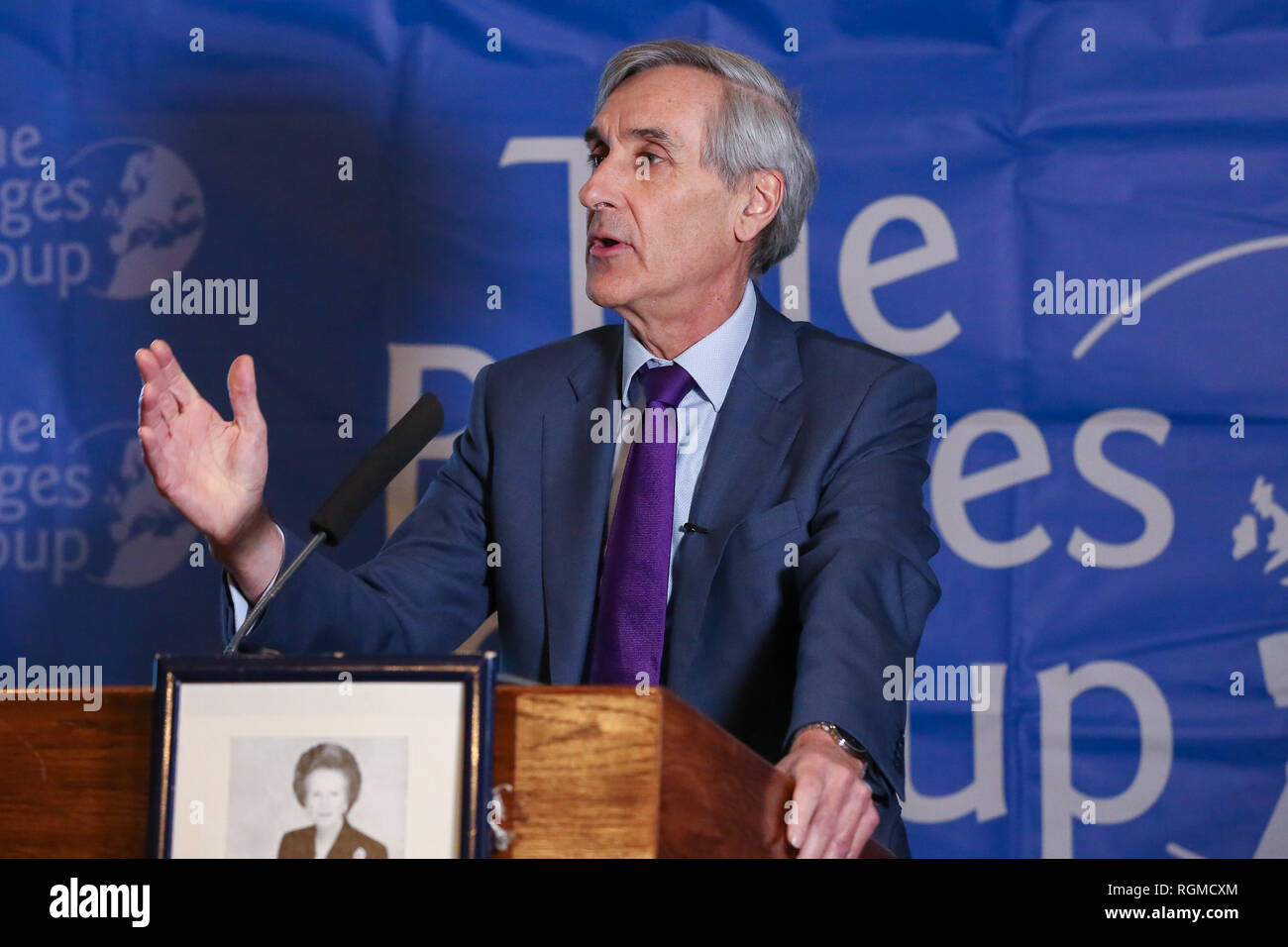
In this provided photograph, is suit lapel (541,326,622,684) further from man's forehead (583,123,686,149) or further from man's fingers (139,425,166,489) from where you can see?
man's fingers (139,425,166,489)

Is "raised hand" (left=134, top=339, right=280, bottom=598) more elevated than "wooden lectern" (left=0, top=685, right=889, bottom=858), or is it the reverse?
"raised hand" (left=134, top=339, right=280, bottom=598)

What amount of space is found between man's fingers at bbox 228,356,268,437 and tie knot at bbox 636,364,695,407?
2.29 feet

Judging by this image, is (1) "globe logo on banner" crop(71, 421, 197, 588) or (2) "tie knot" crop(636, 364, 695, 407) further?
(1) "globe logo on banner" crop(71, 421, 197, 588)

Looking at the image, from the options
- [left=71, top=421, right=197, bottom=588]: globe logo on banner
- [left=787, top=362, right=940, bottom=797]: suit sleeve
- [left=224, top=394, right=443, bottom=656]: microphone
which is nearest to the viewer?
[left=224, top=394, right=443, bottom=656]: microphone

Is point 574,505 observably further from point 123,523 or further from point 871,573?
point 123,523

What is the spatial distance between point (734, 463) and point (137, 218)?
1336 mm

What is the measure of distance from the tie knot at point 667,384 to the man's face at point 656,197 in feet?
0.35

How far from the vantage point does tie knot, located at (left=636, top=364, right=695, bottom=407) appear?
76.9 inches

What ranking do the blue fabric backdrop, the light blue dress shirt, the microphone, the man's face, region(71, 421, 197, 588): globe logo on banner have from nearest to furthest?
1. the microphone
2. the light blue dress shirt
3. the man's face
4. the blue fabric backdrop
5. region(71, 421, 197, 588): globe logo on banner

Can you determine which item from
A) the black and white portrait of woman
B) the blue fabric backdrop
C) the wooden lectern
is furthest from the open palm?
the blue fabric backdrop

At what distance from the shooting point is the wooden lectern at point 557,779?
956mm

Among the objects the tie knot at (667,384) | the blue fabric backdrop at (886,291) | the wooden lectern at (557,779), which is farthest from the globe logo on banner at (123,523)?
the wooden lectern at (557,779)
